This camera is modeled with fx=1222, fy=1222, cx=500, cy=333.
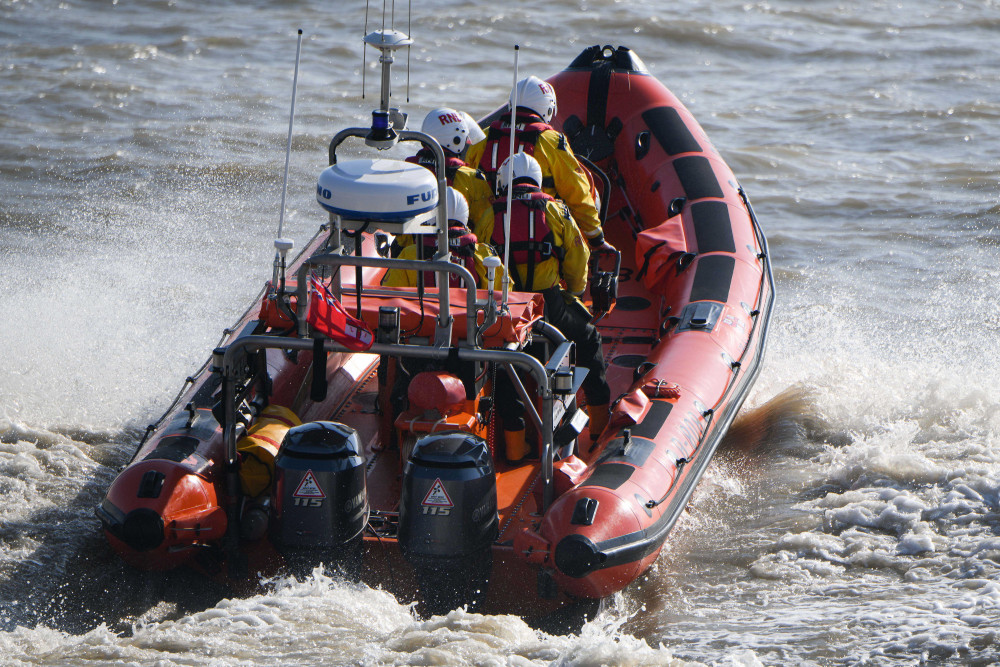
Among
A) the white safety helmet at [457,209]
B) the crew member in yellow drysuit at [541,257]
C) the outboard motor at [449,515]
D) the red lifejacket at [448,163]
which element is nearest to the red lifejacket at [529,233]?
the crew member in yellow drysuit at [541,257]

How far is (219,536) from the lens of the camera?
133 inches

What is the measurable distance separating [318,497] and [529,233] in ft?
4.09

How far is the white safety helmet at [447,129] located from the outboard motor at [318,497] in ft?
5.60

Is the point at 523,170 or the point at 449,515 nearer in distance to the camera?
the point at 449,515

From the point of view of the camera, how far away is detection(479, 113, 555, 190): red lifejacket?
4637mm

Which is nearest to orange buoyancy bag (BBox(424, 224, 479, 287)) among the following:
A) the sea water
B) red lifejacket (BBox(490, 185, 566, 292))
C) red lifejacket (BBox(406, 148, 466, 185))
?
red lifejacket (BBox(490, 185, 566, 292))

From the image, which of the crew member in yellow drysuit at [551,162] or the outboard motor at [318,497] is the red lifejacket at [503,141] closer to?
the crew member in yellow drysuit at [551,162]

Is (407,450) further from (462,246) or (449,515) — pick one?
(462,246)

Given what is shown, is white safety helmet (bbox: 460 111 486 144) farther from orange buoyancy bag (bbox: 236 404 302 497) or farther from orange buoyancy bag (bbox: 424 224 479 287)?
orange buoyancy bag (bbox: 236 404 302 497)

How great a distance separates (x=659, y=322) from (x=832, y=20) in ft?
28.0

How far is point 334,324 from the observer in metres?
3.07

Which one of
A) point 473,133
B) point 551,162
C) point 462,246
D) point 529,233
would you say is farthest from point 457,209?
point 473,133

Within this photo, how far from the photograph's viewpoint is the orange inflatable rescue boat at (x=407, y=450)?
3.12 m

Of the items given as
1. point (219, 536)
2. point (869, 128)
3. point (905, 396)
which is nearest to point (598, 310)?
point (905, 396)
